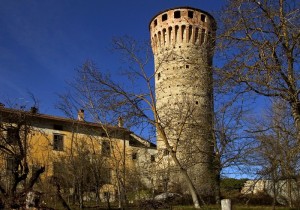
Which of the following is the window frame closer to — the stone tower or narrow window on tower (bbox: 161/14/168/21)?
the stone tower

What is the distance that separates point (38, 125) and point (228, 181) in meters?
16.3

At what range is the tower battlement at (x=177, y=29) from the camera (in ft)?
112

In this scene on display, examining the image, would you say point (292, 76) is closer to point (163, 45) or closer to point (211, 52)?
point (211, 52)

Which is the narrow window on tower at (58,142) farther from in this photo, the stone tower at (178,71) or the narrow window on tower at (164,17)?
the narrow window on tower at (164,17)

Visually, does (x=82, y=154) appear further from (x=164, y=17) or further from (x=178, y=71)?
(x=164, y=17)

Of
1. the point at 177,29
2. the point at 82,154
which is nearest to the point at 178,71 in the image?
the point at 177,29

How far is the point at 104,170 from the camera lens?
25906 mm

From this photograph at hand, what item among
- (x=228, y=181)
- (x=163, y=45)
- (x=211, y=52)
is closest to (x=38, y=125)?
(x=163, y=45)

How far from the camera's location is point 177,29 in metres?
34.7

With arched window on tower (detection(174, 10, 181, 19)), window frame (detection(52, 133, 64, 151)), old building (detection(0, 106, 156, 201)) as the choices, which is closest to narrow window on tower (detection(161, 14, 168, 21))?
arched window on tower (detection(174, 10, 181, 19))

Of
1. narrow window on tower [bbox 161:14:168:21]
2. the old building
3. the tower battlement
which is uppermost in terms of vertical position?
narrow window on tower [bbox 161:14:168:21]

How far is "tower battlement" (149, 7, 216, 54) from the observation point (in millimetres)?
34125

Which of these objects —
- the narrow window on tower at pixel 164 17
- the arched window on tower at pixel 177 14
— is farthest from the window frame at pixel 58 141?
the arched window on tower at pixel 177 14

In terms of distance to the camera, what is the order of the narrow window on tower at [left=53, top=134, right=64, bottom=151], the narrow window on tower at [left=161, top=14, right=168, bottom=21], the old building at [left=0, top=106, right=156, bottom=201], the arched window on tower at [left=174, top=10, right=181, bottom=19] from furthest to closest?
the narrow window on tower at [left=161, top=14, right=168, bottom=21] < the arched window on tower at [left=174, top=10, right=181, bottom=19] < the narrow window on tower at [left=53, top=134, right=64, bottom=151] < the old building at [left=0, top=106, right=156, bottom=201]
